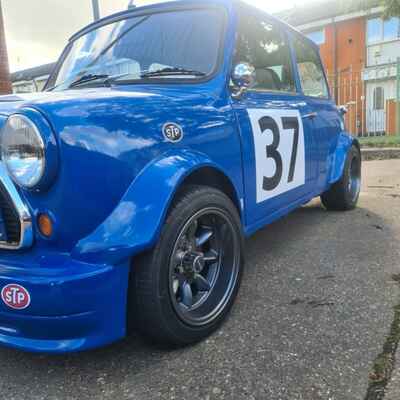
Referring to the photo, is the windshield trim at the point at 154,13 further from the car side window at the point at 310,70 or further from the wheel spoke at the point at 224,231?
the car side window at the point at 310,70

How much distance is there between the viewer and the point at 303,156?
329 cm

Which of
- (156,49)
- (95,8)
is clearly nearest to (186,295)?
(156,49)

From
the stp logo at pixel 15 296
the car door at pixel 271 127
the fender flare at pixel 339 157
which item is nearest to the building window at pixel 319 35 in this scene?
the fender flare at pixel 339 157

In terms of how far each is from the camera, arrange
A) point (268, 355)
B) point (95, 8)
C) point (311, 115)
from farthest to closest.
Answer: point (95, 8) → point (311, 115) → point (268, 355)

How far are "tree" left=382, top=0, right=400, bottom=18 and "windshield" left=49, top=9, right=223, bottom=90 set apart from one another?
10.0 metres

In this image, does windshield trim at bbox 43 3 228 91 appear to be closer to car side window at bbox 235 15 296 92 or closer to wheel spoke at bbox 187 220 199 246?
car side window at bbox 235 15 296 92

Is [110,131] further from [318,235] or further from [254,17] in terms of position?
[318,235]

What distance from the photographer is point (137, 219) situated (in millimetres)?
1674

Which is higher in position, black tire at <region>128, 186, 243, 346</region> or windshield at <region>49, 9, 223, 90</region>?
windshield at <region>49, 9, 223, 90</region>

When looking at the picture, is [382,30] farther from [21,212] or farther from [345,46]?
[21,212]

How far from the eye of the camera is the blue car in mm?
1604

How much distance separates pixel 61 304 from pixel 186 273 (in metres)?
0.65

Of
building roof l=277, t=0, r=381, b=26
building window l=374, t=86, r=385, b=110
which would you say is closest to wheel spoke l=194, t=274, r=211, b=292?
building window l=374, t=86, r=385, b=110

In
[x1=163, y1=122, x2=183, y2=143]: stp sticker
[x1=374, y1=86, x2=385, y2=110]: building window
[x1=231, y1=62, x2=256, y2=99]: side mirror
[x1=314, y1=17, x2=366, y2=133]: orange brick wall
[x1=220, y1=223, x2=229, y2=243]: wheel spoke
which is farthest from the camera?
[x1=314, y1=17, x2=366, y2=133]: orange brick wall
